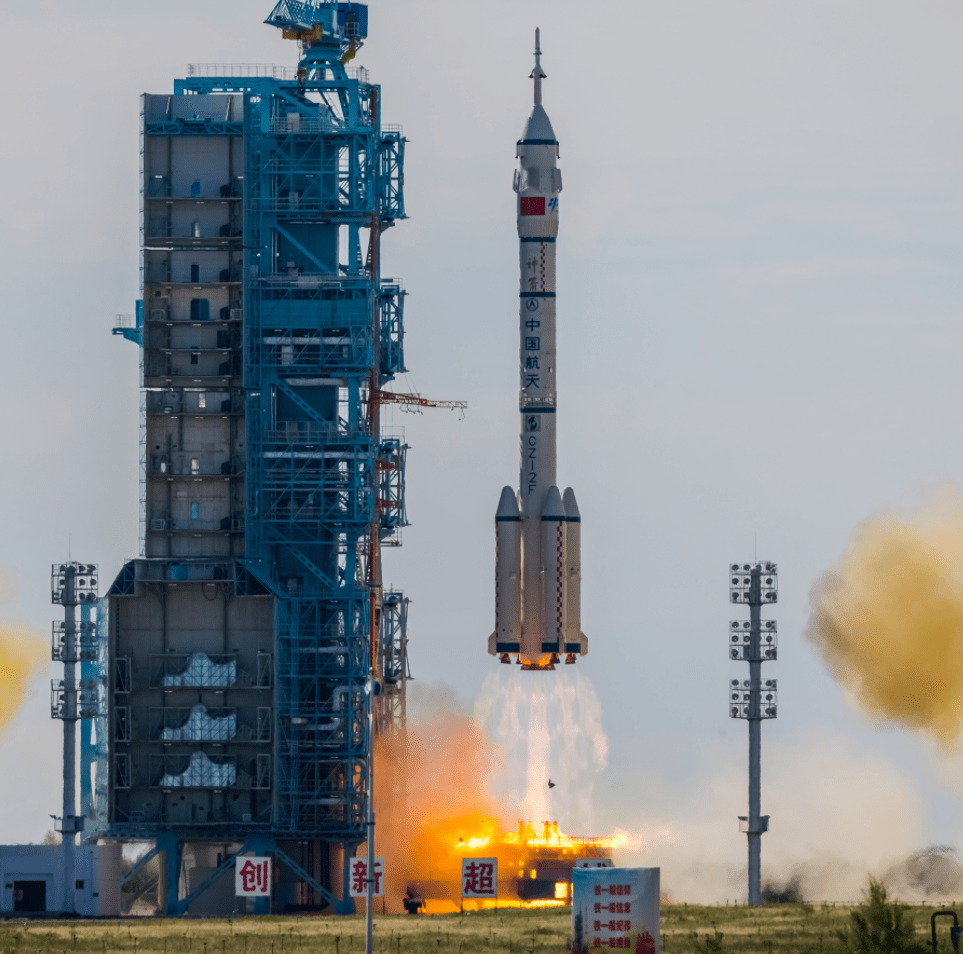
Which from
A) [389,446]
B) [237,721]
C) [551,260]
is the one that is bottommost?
[237,721]

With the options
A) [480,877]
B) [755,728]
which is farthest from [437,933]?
[755,728]

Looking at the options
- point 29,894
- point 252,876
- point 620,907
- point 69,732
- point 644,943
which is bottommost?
point 29,894

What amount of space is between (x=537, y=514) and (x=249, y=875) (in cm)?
2057

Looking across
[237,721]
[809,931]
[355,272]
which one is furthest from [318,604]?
[809,931]

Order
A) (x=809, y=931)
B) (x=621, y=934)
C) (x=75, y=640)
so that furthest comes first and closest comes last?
(x=75, y=640)
(x=809, y=931)
(x=621, y=934)

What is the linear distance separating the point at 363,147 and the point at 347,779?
92.4ft

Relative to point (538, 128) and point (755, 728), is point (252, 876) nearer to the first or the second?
point (755, 728)

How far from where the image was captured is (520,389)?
130m

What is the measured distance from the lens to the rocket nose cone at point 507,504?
129 metres

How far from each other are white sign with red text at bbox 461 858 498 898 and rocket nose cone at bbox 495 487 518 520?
1815 cm

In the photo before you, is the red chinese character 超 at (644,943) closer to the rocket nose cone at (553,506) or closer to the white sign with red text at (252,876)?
the white sign with red text at (252,876)

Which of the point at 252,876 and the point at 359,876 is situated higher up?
the point at 359,876

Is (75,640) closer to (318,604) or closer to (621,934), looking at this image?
(318,604)

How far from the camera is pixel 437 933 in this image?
103750 mm
